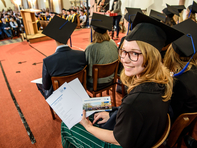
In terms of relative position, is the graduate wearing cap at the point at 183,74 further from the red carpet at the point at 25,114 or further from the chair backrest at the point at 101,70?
the red carpet at the point at 25,114

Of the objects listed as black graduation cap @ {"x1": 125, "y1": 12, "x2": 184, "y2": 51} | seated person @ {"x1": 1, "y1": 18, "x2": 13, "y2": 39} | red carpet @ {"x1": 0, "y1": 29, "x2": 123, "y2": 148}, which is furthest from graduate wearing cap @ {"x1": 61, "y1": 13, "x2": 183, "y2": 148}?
seated person @ {"x1": 1, "y1": 18, "x2": 13, "y2": 39}

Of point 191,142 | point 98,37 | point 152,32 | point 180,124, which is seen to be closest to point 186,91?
point 180,124

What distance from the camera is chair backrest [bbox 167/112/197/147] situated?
35.2 inches

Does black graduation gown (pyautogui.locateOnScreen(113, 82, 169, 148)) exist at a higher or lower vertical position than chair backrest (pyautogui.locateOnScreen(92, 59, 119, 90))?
higher

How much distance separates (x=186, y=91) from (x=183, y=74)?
155 millimetres

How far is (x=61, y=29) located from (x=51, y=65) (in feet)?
2.29

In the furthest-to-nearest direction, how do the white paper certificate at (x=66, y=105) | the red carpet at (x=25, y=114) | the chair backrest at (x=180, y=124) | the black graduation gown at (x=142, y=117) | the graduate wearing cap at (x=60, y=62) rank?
the red carpet at (x=25, y=114)
the graduate wearing cap at (x=60, y=62)
the white paper certificate at (x=66, y=105)
the chair backrest at (x=180, y=124)
the black graduation gown at (x=142, y=117)

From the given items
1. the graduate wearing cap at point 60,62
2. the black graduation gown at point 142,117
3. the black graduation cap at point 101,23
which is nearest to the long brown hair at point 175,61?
the black graduation gown at point 142,117

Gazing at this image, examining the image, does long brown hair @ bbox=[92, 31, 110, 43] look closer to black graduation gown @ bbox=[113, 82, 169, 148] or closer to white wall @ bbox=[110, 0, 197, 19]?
black graduation gown @ bbox=[113, 82, 169, 148]

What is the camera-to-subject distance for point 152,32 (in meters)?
0.86

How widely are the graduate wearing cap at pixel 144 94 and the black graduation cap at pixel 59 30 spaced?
1151 mm

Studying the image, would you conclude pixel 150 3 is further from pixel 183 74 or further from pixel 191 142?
pixel 191 142

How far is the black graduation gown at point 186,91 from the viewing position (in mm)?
1067

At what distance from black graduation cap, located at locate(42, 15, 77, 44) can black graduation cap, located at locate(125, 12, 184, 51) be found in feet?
3.73
